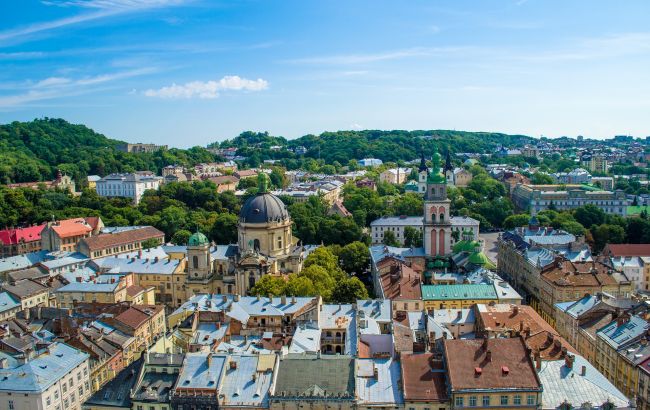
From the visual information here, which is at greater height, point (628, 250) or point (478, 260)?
point (478, 260)

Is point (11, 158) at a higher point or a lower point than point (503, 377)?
higher

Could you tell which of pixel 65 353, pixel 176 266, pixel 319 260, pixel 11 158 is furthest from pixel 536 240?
pixel 11 158

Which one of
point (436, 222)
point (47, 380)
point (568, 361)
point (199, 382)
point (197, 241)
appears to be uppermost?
point (436, 222)

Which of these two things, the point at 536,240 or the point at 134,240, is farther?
the point at 134,240

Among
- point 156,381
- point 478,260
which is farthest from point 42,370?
point 478,260

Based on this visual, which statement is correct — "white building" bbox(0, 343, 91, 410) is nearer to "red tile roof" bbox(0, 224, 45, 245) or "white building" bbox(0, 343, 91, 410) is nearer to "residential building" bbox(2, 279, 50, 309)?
"residential building" bbox(2, 279, 50, 309)

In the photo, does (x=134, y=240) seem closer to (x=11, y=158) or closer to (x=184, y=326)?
(x=184, y=326)

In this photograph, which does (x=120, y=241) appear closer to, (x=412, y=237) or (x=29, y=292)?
(x=29, y=292)
